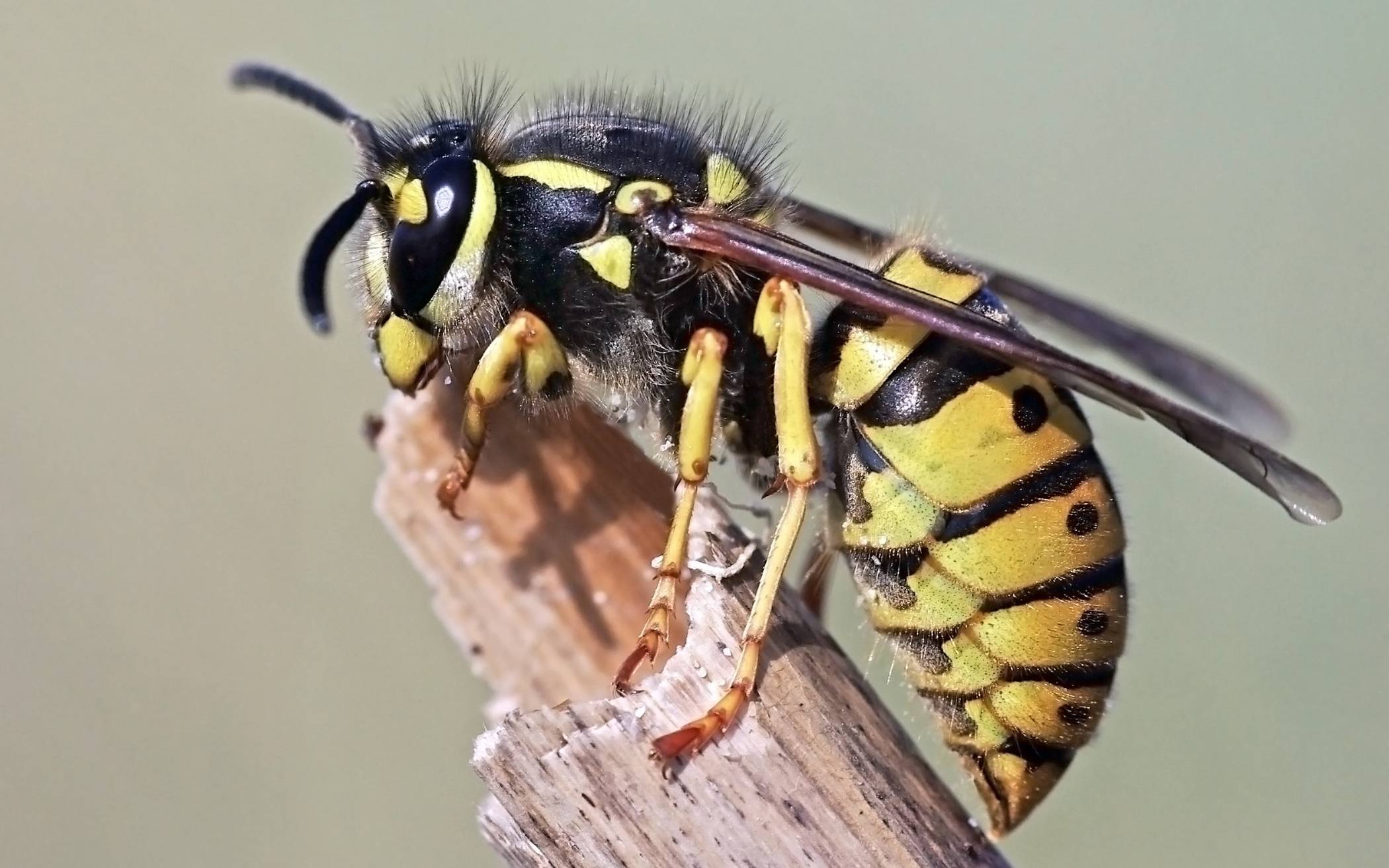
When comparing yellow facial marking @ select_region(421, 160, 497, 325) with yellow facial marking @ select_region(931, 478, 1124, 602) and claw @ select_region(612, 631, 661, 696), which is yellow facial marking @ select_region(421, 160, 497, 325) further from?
yellow facial marking @ select_region(931, 478, 1124, 602)

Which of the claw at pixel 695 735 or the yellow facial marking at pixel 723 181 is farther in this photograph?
the yellow facial marking at pixel 723 181

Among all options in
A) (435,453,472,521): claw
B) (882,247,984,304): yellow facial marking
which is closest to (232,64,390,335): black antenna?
(435,453,472,521): claw

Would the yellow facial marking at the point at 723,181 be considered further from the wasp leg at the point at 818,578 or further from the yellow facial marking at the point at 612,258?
the wasp leg at the point at 818,578

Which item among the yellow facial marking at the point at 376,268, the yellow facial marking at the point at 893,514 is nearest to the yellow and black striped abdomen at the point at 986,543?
the yellow facial marking at the point at 893,514

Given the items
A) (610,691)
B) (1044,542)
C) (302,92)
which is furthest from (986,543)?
(302,92)

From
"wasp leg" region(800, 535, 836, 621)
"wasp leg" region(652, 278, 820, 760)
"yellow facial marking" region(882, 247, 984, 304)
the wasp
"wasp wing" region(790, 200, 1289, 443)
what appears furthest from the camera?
"wasp wing" region(790, 200, 1289, 443)

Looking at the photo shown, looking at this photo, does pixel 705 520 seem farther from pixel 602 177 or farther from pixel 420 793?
pixel 420 793

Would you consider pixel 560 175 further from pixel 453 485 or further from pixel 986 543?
pixel 986 543
